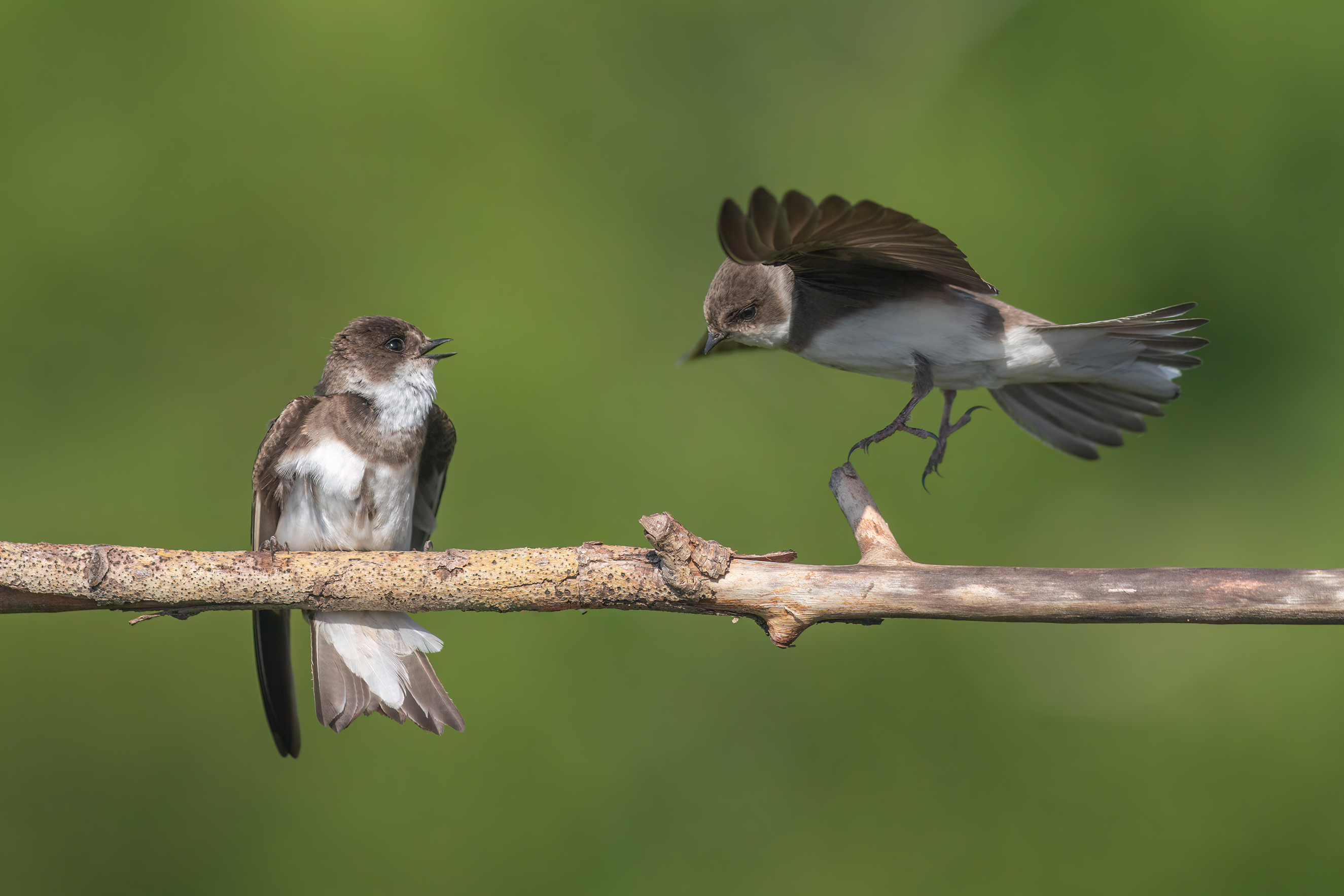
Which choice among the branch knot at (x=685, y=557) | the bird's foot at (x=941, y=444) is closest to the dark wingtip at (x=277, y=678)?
the branch knot at (x=685, y=557)

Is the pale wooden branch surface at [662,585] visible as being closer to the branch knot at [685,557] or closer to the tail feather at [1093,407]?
the branch knot at [685,557]

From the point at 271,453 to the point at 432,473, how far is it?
306 millimetres

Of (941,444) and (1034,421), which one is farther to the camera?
(1034,421)

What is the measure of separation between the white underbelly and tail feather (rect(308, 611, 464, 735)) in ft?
0.40

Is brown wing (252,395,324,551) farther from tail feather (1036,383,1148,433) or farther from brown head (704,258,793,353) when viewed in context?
tail feather (1036,383,1148,433)

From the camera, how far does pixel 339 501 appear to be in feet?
4.99

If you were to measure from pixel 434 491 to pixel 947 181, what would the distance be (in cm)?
232

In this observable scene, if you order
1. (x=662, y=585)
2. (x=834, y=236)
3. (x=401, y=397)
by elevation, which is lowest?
(x=662, y=585)

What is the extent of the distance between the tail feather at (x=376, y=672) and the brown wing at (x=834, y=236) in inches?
31.4

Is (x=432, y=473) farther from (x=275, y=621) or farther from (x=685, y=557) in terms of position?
(x=685, y=557)

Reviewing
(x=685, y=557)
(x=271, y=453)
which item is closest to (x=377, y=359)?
(x=271, y=453)

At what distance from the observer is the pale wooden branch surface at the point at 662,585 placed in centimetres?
110

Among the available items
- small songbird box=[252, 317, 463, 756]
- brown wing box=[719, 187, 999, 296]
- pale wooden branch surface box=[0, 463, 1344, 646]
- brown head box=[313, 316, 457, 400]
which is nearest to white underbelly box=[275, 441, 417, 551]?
small songbird box=[252, 317, 463, 756]

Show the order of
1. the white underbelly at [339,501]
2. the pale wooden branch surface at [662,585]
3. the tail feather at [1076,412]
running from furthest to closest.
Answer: the tail feather at [1076,412] → the white underbelly at [339,501] → the pale wooden branch surface at [662,585]
